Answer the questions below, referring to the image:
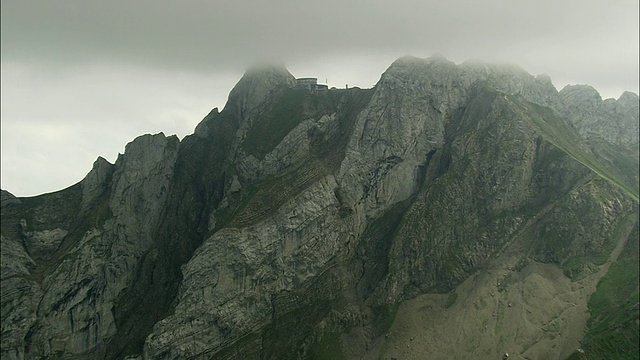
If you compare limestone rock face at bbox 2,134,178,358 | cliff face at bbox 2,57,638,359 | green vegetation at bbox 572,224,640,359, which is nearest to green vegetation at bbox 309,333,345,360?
cliff face at bbox 2,57,638,359

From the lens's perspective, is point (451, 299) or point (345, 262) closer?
point (451, 299)

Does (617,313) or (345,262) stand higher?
(345,262)

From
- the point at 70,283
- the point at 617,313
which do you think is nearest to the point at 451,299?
the point at 617,313

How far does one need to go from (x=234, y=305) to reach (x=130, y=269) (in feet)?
186

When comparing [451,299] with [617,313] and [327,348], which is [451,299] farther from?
[617,313]

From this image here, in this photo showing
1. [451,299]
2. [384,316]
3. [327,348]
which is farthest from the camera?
[384,316]

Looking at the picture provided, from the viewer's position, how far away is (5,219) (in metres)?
198

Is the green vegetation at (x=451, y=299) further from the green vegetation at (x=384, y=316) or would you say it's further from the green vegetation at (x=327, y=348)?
the green vegetation at (x=327, y=348)

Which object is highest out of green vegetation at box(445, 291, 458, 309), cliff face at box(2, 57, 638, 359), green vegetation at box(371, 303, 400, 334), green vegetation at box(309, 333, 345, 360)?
cliff face at box(2, 57, 638, 359)

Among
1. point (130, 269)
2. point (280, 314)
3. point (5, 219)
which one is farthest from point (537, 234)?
point (5, 219)

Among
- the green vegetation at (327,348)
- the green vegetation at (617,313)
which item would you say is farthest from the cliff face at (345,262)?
the green vegetation at (617,313)

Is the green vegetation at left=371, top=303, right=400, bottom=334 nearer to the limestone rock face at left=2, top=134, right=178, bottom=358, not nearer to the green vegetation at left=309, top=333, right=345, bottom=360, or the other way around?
the green vegetation at left=309, top=333, right=345, bottom=360

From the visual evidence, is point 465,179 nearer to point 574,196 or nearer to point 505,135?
point 505,135

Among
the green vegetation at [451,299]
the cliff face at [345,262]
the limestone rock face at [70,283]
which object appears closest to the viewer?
the cliff face at [345,262]
